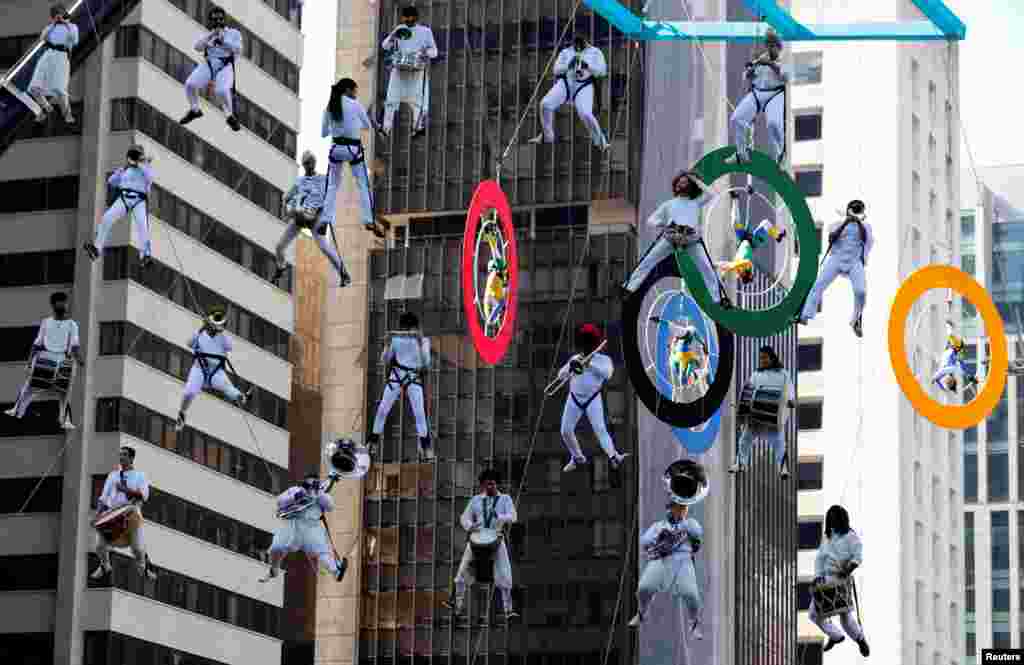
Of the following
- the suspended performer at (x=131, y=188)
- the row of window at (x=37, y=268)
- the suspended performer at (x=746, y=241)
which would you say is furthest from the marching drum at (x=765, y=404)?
the row of window at (x=37, y=268)

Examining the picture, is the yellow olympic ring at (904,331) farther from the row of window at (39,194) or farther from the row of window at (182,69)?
the row of window at (39,194)

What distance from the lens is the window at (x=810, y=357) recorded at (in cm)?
9881

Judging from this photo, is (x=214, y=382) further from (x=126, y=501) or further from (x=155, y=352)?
(x=155, y=352)

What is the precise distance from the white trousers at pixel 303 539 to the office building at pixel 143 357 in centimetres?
3927

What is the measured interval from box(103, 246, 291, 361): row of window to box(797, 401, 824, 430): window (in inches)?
855

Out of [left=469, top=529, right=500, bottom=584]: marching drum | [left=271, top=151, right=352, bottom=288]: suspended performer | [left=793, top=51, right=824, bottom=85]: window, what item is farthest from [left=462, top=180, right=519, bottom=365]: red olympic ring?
[left=793, top=51, right=824, bottom=85]: window

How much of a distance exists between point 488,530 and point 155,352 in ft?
141

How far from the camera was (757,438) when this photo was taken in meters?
35.2

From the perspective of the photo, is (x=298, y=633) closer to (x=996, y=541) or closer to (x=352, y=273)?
(x=352, y=273)

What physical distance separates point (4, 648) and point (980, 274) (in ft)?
180

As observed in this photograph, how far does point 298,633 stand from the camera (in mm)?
100500

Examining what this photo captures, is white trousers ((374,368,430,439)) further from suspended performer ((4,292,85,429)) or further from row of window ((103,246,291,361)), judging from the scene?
row of window ((103,246,291,361))

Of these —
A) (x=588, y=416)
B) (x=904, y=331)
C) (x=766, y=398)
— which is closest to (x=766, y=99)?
(x=766, y=398)

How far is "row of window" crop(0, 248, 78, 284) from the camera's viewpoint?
78.6 m
